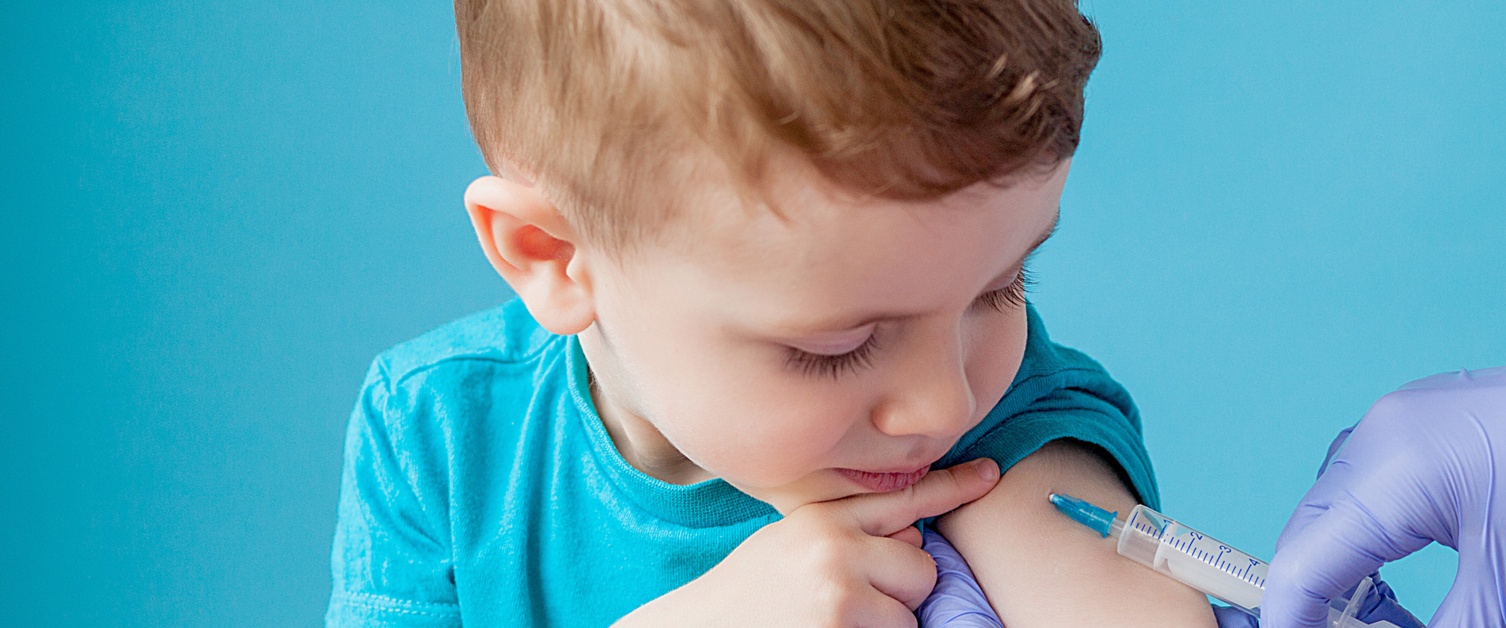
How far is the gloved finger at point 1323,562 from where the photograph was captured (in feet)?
2.99

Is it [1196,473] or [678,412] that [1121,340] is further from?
[678,412]

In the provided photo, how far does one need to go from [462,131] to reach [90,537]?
33.1 inches

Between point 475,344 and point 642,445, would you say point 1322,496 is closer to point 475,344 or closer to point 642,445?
point 642,445

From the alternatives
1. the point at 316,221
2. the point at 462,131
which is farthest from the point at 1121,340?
the point at 316,221

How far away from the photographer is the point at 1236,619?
1.05 m

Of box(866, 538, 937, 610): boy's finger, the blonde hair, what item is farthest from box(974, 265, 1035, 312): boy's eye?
box(866, 538, 937, 610): boy's finger

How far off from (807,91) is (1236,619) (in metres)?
0.55

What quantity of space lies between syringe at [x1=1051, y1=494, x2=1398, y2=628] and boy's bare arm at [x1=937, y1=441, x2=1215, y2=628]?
0.04 feet

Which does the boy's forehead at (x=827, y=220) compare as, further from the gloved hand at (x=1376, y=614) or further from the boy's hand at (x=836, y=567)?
the gloved hand at (x=1376, y=614)

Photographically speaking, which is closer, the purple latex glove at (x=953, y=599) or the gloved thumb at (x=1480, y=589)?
the gloved thumb at (x=1480, y=589)

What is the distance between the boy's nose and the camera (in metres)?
0.87

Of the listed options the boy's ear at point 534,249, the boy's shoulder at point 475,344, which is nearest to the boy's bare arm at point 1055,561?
the boy's ear at point 534,249

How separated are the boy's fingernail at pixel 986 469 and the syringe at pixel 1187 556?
0.06m

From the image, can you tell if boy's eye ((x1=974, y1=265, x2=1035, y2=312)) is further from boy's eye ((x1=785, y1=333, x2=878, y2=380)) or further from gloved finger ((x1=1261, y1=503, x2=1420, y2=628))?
gloved finger ((x1=1261, y1=503, x2=1420, y2=628))
